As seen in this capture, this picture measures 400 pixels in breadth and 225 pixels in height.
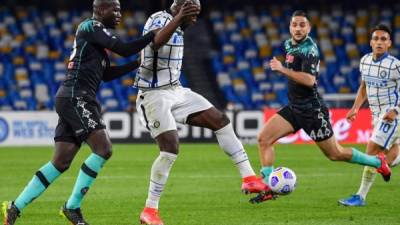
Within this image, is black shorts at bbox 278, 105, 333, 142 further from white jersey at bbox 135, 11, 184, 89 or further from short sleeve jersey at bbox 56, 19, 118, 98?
short sleeve jersey at bbox 56, 19, 118, 98

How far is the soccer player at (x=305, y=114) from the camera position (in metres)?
10.5

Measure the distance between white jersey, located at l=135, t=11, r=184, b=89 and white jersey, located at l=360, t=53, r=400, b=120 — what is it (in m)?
3.31

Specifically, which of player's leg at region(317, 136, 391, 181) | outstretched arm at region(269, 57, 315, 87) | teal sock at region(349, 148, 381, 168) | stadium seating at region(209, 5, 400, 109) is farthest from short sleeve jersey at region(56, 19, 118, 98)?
stadium seating at region(209, 5, 400, 109)

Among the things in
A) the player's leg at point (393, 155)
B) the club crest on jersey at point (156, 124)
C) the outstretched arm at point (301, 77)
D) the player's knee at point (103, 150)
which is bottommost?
the player's leg at point (393, 155)

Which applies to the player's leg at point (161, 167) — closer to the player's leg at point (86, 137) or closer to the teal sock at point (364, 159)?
the player's leg at point (86, 137)

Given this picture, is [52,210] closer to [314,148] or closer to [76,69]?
[76,69]

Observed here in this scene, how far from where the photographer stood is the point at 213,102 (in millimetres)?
29062

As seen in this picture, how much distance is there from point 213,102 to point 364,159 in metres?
18.5

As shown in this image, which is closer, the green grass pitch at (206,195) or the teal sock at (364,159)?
the green grass pitch at (206,195)

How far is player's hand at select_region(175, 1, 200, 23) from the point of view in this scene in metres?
8.39

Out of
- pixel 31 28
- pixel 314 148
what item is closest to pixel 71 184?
pixel 314 148

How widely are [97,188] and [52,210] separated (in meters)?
2.60

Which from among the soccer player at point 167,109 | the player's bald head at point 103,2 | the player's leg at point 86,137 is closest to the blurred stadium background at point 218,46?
the soccer player at point 167,109

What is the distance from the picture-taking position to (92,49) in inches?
332
